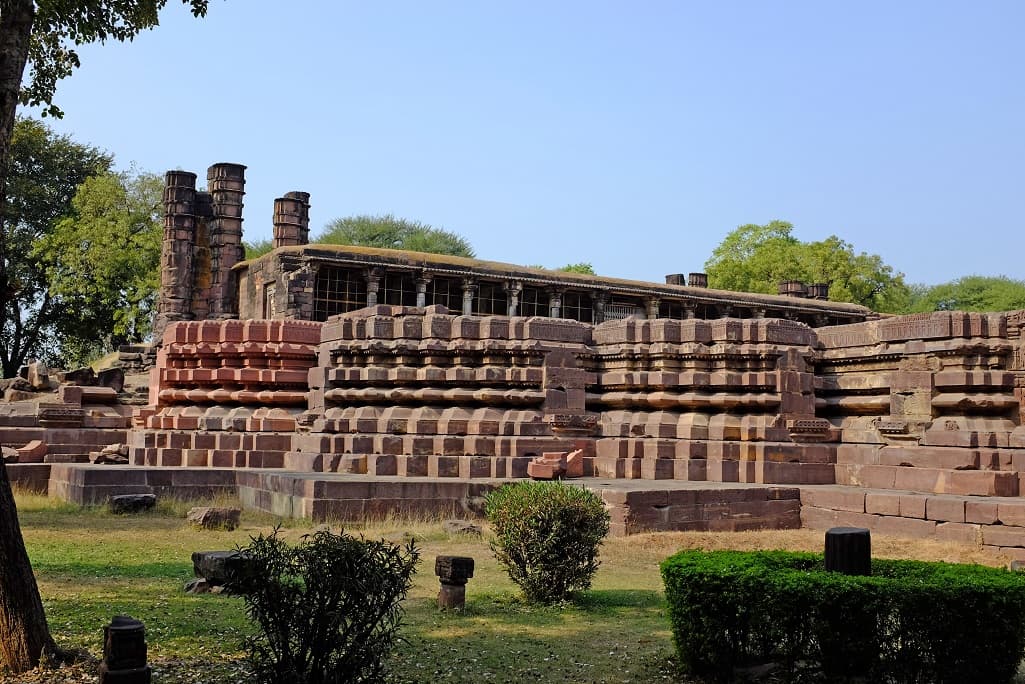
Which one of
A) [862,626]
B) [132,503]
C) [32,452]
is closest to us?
[862,626]

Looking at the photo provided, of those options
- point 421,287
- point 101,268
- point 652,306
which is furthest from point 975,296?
point 101,268

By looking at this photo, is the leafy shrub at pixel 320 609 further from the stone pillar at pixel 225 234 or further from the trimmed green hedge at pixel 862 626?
the stone pillar at pixel 225 234

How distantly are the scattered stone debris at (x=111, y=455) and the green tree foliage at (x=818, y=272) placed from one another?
3444 centimetres

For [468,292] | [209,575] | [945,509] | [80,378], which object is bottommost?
[209,575]

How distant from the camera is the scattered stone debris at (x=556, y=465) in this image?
14844 mm

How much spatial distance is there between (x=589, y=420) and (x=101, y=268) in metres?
27.8

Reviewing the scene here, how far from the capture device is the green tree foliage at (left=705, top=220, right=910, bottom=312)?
48.0 m

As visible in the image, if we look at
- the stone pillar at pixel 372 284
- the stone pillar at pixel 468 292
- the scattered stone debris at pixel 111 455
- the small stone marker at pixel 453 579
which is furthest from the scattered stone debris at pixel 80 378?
the small stone marker at pixel 453 579

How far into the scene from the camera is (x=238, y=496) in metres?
15.9

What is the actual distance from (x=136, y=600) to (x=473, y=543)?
468 cm

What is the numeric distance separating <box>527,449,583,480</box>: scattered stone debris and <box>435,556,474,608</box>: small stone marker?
6.38 m

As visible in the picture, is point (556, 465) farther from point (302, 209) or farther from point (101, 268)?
point (101, 268)

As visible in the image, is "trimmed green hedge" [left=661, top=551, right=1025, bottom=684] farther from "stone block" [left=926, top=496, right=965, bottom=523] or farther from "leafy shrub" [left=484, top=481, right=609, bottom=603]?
"stone block" [left=926, top=496, right=965, bottom=523]

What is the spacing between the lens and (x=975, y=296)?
54.9m
